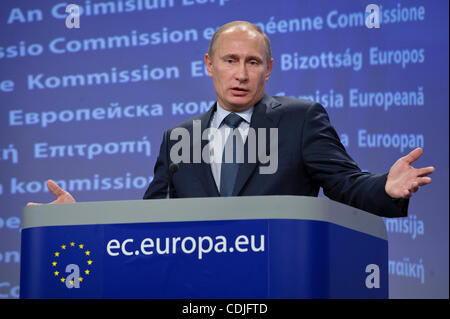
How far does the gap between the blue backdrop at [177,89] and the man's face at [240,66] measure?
181 cm

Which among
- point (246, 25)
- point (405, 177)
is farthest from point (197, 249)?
point (246, 25)

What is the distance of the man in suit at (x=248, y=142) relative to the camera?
86.9 inches

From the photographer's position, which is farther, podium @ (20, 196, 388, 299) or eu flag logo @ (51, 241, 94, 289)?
eu flag logo @ (51, 241, 94, 289)

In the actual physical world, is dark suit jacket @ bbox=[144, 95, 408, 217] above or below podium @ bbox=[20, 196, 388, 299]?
above

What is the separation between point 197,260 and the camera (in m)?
1.65

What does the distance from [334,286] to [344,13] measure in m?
2.85

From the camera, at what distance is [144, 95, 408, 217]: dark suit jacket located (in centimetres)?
219

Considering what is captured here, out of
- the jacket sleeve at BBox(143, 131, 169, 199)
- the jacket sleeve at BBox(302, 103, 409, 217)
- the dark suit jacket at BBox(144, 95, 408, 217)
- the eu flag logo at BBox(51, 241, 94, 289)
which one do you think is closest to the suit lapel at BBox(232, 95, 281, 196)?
the dark suit jacket at BBox(144, 95, 408, 217)

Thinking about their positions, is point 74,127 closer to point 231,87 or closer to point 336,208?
point 231,87

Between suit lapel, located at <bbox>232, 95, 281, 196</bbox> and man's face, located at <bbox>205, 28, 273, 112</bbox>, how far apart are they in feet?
0.14

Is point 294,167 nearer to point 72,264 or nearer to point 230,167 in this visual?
point 230,167

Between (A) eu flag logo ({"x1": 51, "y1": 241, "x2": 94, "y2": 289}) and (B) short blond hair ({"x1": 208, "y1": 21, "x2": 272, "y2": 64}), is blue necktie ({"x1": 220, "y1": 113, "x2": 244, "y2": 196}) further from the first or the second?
(A) eu flag logo ({"x1": 51, "y1": 241, "x2": 94, "y2": 289})

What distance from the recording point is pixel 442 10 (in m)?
4.21

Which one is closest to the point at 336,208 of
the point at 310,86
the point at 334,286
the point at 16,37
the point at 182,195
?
the point at 334,286
